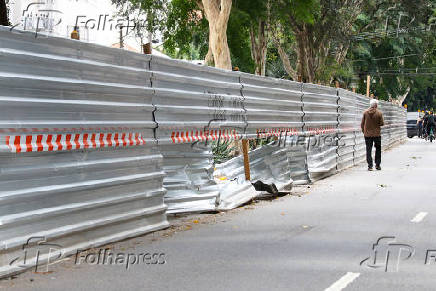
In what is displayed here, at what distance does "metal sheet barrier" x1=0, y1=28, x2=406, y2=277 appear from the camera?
24.0 feet

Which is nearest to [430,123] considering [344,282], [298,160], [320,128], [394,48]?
[394,48]

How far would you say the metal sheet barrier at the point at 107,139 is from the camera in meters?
7.32

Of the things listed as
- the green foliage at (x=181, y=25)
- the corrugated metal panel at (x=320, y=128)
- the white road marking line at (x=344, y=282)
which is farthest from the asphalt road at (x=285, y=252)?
the green foliage at (x=181, y=25)

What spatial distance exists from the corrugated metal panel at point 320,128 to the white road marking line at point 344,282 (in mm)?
9861

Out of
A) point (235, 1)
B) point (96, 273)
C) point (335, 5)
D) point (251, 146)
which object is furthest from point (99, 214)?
point (335, 5)

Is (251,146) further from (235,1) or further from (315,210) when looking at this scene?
(235,1)

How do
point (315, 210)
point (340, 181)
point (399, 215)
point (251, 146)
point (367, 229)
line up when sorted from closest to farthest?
point (367, 229) → point (399, 215) → point (315, 210) → point (340, 181) → point (251, 146)

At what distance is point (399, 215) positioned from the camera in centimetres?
1109

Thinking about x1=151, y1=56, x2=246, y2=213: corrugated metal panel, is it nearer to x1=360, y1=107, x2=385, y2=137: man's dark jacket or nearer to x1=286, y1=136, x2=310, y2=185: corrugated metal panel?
x1=286, y1=136, x2=310, y2=185: corrugated metal panel

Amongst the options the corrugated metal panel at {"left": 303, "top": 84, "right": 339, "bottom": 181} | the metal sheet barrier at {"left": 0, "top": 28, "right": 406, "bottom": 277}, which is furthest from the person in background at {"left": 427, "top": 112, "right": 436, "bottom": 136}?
the metal sheet barrier at {"left": 0, "top": 28, "right": 406, "bottom": 277}

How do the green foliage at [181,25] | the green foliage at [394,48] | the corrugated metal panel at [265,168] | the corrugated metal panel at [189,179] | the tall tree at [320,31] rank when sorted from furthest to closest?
the green foliage at [394,48], the tall tree at [320,31], the green foliage at [181,25], the corrugated metal panel at [265,168], the corrugated metal panel at [189,179]

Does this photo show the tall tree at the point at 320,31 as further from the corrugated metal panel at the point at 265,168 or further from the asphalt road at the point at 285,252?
the asphalt road at the point at 285,252

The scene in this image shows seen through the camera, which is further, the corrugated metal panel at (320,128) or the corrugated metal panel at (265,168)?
the corrugated metal panel at (320,128)

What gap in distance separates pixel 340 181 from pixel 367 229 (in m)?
7.57
